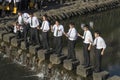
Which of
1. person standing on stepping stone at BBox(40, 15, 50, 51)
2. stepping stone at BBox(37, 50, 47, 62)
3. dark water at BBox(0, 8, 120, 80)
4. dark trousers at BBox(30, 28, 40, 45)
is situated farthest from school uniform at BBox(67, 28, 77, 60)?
dark trousers at BBox(30, 28, 40, 45)

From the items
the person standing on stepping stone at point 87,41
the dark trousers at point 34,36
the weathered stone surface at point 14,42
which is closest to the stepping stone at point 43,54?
the dark trousers at point 34,36

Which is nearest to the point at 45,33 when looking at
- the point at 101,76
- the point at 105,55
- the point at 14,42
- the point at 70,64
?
the point at 14,42

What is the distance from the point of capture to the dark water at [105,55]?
2185 centimetres

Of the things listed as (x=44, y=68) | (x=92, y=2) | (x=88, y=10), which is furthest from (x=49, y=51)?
(x=92, y=2)

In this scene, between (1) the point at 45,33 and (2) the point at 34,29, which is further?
(2) the point at 34,29

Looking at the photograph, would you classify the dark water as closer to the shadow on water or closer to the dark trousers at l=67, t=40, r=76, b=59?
the shadow on water

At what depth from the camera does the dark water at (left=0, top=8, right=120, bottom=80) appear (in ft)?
71.7

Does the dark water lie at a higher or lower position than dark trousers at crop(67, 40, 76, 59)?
lower

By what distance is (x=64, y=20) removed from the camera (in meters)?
37.5

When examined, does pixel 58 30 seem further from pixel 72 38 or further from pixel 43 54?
pixel 43 54

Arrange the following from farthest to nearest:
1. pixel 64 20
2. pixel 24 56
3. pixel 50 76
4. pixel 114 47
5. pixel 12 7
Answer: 1. pixel 64 20
2. pixel 12 7
3. pixel 114 47
4. pixel 24 56
5. pixel 50 76

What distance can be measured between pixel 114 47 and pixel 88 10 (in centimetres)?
1267

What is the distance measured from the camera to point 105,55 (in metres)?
26.7

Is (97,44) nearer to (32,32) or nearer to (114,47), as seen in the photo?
(32,32)
